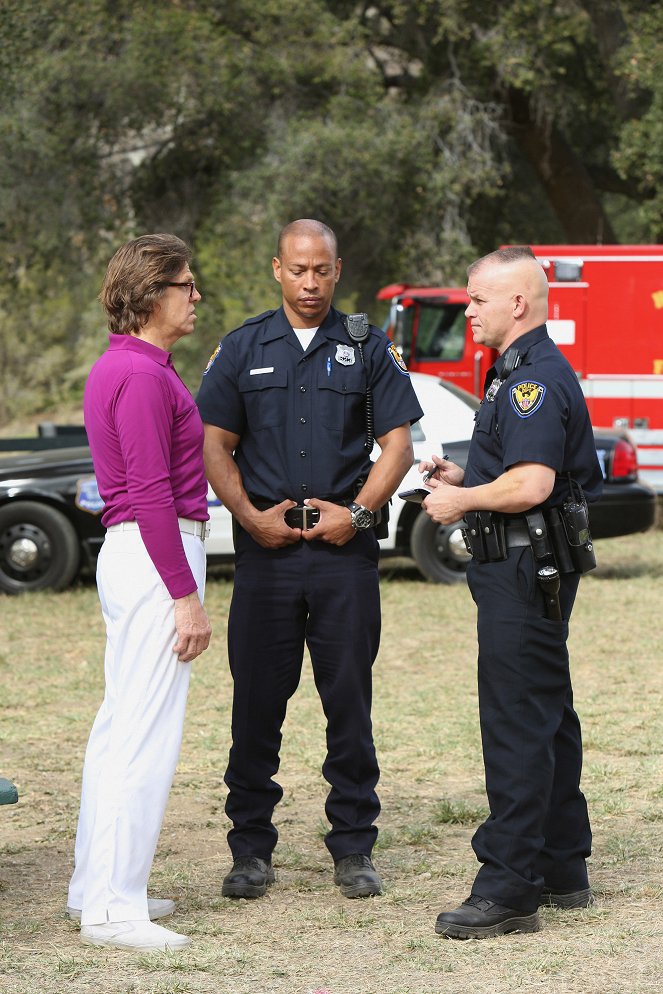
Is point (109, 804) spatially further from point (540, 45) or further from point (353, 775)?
point (540, 45)

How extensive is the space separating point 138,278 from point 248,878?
186cm

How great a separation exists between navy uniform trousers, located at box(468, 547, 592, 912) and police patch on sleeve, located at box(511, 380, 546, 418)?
0.39 m

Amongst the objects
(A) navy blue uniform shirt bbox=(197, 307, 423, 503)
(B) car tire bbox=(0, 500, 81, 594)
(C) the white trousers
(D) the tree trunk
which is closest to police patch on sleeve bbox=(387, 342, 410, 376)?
(A) navy blue uniform shirt bbox=(197, 307, 423, 503)

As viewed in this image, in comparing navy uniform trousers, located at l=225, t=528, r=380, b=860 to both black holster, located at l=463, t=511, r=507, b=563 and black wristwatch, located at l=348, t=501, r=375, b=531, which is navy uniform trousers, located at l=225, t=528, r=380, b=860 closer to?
black wristwatch, located at l=348, t=501, r=375, b=531

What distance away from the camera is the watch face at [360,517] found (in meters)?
4.39

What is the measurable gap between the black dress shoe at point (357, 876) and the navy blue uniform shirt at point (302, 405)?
3.75 ft

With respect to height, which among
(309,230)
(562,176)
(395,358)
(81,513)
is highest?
(562,176)

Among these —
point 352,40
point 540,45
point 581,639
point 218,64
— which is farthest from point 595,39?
point 581,639

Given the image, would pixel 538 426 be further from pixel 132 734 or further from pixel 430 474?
pixel 132 734

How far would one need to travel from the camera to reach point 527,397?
3.88m

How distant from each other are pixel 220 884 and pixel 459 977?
1093mm

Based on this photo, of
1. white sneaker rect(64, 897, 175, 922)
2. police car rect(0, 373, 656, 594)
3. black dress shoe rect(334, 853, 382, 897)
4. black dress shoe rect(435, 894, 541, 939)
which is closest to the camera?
black dress shoe rect(435, 894, 541, 939)

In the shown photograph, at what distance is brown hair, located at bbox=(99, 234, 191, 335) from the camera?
3934 millimetres

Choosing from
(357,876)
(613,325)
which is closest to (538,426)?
(357,876)
